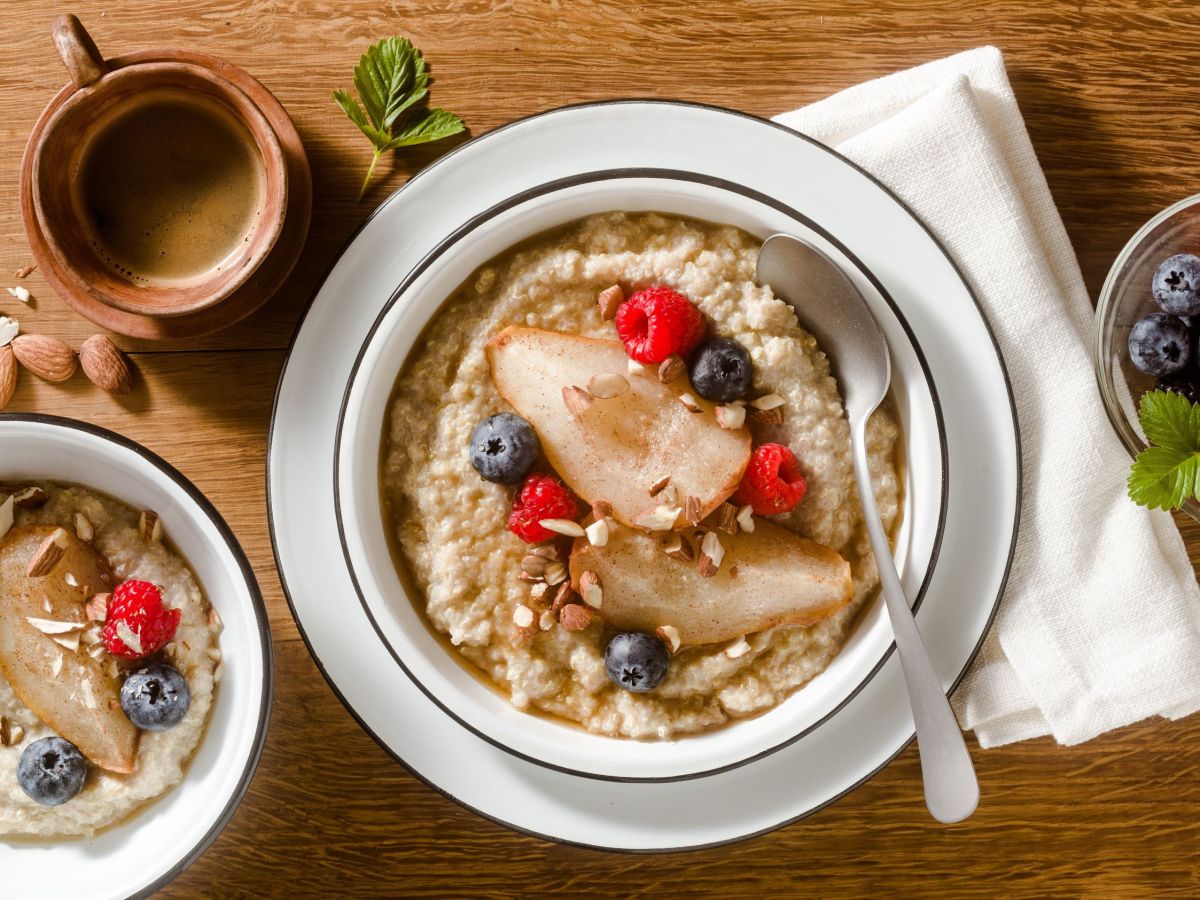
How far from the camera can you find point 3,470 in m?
2.02

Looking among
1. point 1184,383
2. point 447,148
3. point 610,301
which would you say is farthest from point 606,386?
point 1184,383

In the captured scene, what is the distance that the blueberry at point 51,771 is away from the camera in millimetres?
1943

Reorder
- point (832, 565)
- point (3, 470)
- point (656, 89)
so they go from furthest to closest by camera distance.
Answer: point (656, 89) < point (3, 470) < point (832, 565)

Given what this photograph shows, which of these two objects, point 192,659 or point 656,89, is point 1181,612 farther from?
point 192,659

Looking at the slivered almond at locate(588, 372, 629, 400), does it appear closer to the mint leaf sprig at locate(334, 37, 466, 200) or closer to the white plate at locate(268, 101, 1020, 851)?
the white plate at locate(268, 101, 1020, 851)

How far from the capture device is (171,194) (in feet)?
7.07

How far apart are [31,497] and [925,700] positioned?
185 cm

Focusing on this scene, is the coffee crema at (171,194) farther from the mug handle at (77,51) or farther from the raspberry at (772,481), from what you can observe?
the raspberry at (772,481)

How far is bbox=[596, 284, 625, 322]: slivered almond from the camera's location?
6.22ft

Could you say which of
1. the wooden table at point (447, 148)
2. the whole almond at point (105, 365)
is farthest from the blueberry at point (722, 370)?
the whole almond at point (105, 365)

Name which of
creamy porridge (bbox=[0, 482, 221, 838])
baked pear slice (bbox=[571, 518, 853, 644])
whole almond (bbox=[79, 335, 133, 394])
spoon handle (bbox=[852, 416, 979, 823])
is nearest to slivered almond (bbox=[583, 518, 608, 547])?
baked pear slice (bbox=[571, 518, 853, 644])

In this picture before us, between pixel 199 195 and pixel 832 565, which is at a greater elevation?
pixel 199 195

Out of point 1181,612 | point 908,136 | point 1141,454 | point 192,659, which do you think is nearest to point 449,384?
point 192,659

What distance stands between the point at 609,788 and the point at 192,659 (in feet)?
2.95
